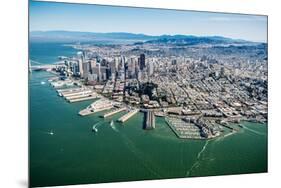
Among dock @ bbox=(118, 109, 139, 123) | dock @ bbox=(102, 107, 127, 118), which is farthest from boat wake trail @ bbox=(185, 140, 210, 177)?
dock @ bbox=(102, 107, 127, 118)

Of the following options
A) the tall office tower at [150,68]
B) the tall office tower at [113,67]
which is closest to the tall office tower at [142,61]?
the tall office tower at [150,68]

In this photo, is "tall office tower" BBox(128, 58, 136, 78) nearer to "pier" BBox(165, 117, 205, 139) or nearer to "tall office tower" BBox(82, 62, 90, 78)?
"tall office tower" BBox(82, 62, 90, 78)

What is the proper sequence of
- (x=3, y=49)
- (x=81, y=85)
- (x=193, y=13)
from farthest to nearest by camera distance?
(x=193, y=13), (x=81, y=85), (x=3, y=49)

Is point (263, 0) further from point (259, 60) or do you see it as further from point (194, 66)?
point (194, 66)

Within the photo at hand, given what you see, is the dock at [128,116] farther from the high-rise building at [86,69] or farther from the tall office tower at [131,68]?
the high-rise building at [86,69]

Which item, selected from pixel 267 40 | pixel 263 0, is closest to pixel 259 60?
pixel 267 40

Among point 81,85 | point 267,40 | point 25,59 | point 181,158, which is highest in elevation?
point 267,40

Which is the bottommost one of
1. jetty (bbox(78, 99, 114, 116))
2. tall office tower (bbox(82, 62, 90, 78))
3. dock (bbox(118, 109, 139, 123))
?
dock (bbox(118, 109, 139, 123))
